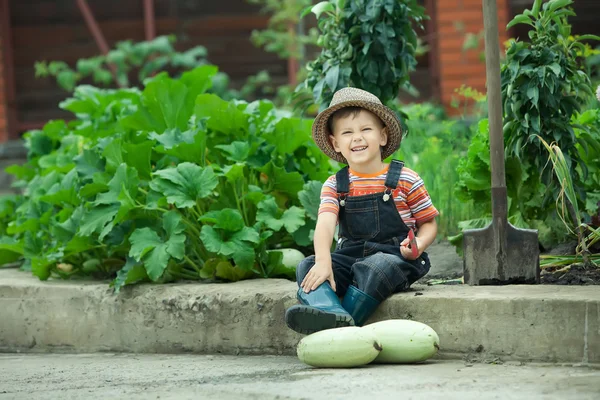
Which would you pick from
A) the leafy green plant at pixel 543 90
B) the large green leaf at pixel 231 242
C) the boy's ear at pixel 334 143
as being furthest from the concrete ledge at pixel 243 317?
the leafy green plant at pixel 543 90

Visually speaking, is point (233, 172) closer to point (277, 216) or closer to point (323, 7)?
point (277, 216)

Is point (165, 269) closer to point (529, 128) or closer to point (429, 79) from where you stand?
point (529, 128)

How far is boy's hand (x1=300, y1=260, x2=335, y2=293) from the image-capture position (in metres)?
3.28

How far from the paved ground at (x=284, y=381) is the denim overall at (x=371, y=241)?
0.34 metres

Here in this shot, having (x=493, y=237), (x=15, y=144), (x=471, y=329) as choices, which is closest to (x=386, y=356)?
(x=471, y=329)

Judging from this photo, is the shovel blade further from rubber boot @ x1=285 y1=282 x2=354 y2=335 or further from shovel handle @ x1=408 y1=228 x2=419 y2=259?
rubber boot @ x1=285 y1=282 x2=354 y2=335

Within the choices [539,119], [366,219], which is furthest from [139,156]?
[539,119]

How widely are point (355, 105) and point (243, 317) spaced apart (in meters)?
0.96

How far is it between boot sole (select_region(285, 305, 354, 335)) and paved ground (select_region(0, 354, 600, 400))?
0.50 feet

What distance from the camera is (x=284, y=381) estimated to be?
294 cm

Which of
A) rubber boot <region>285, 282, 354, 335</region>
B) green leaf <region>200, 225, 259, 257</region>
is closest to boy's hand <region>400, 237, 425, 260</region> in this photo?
rubber boot <region>285, 282, 354, 335</region>

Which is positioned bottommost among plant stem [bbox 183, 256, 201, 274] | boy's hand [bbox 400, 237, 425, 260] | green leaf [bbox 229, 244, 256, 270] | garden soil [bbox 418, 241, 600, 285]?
garden soil [bbox 418, 241, 600, 285]

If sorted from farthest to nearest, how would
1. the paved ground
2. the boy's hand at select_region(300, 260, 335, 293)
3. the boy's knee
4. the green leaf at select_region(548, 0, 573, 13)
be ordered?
the green leaf at select_region(548, 0, 573, 13), the boy's knee, the boy's hand at select_region(300, 260, 335, 293), the paved ground

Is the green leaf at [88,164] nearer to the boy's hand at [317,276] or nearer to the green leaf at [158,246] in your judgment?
the green leaf at [158,246]
